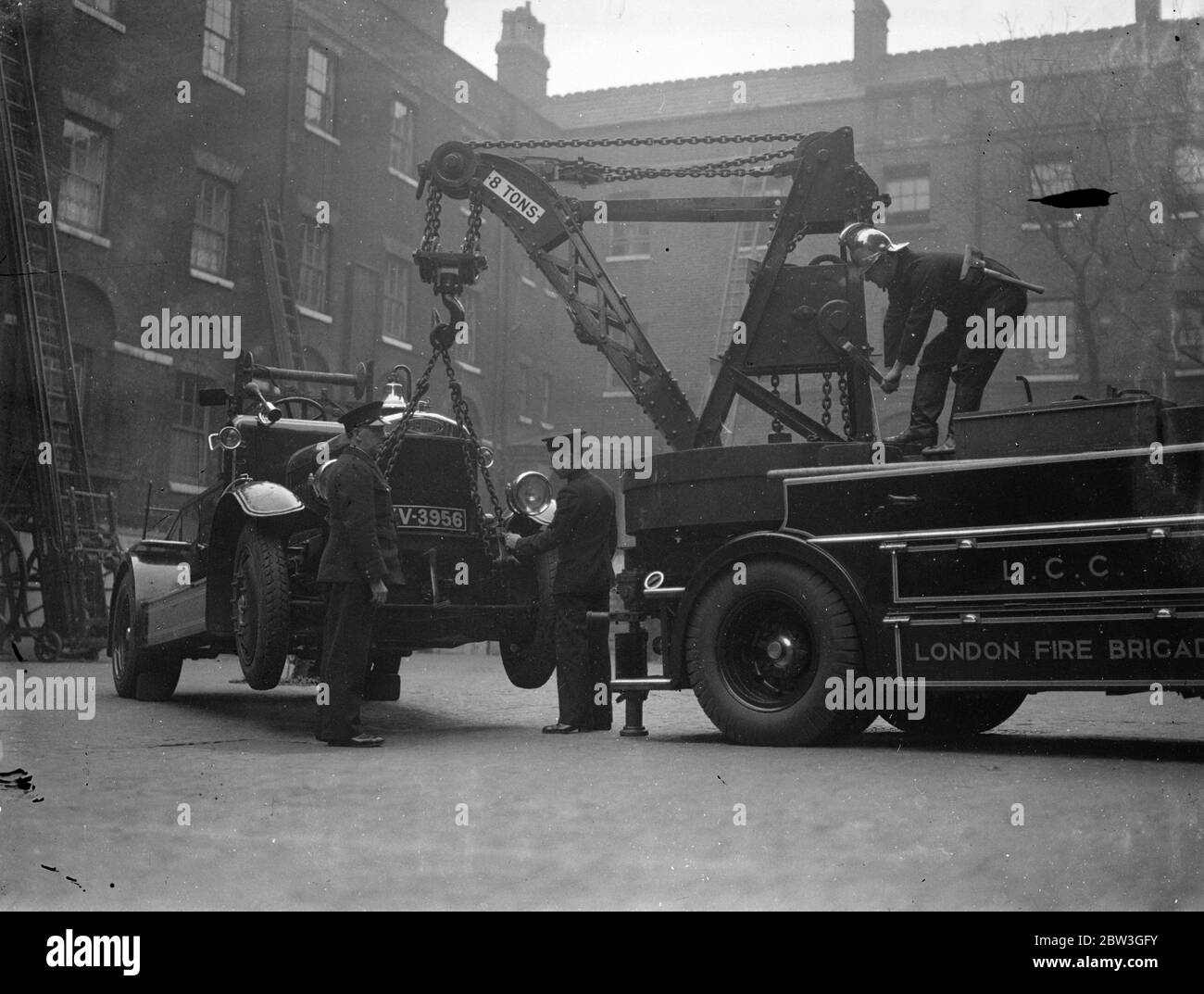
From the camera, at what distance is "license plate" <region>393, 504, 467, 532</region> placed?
8594 mm

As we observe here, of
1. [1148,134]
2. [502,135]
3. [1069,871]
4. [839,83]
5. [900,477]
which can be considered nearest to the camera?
[1069,871]

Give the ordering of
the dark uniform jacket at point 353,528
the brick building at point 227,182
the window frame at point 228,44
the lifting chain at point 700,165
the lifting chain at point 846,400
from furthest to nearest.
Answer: the window frame at point 228,44, the brick building at point 227,182, the lifting chain at point 700,165, the lifting chain at point 846,400, the dark uniform jacket at point 353,528

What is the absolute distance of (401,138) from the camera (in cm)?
2681

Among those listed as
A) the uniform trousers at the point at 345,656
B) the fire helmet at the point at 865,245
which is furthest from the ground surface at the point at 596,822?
the fire helmet at the point at 865,245

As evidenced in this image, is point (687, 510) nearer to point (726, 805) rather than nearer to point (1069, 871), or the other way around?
point (726, 805)

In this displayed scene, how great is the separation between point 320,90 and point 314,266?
3184mm

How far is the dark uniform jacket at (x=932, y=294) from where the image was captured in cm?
740

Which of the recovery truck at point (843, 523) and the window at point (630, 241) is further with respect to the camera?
the window at point (630, 241)

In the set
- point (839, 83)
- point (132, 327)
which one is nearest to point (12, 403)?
point (132, 327)

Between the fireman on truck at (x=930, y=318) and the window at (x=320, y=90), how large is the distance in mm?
18883

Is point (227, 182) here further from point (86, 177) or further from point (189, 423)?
point (189, 423)

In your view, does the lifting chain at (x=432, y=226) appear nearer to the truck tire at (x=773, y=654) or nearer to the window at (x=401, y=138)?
the truck tire at (x=773, y=654)
